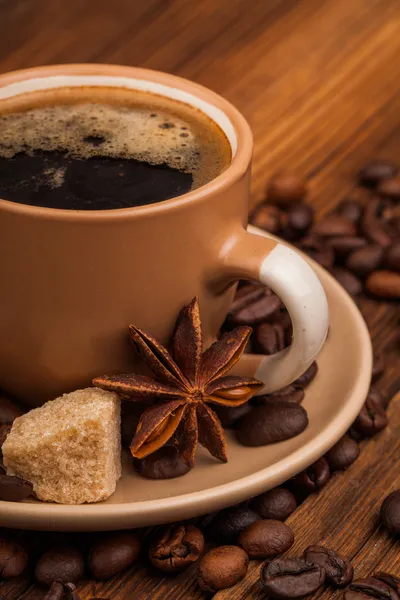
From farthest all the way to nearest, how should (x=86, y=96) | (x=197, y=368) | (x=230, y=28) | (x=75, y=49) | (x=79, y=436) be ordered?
(x=230, y=28), (x=75, y=49), (x=86, y=96), (x=197, y=368), (x=79, y=436)

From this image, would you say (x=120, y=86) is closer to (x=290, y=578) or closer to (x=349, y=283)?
(x=349, y=283)

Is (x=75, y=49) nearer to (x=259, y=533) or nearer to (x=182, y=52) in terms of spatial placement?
(x=182, y=52)

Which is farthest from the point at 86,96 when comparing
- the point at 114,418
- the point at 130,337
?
the point at 114,418

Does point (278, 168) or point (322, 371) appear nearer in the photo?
point (322, 371)

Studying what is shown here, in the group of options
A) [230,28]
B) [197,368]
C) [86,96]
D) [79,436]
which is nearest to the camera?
[79,436]

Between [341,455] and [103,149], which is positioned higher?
[103,149]

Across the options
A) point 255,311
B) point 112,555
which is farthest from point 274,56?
point 112,555
